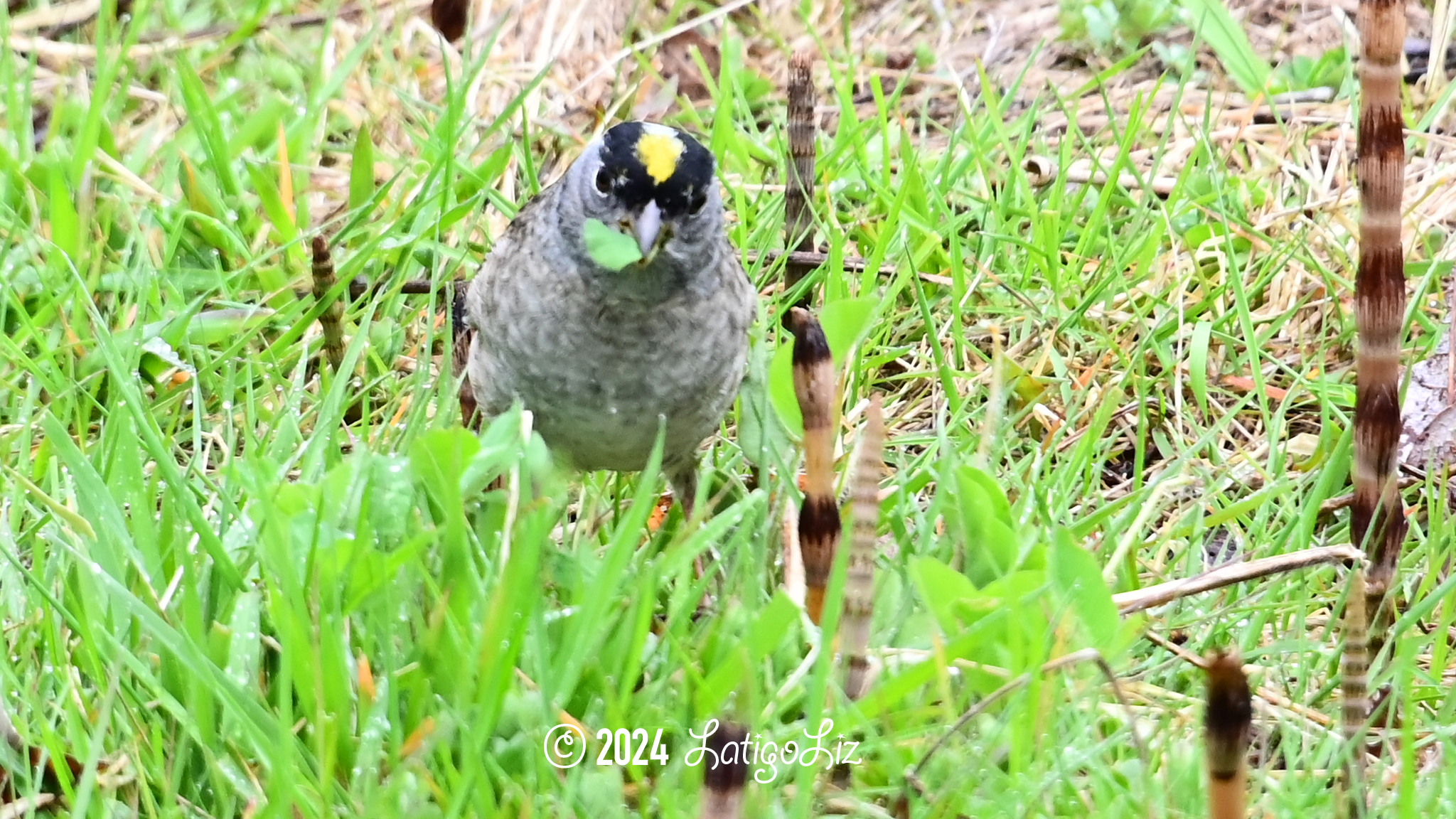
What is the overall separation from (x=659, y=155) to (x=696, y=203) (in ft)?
0.37

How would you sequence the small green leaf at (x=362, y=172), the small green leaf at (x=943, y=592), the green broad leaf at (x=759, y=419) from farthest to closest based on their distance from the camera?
the small green leaf at (x=362, y=172) → the green broad leaf at (x=759, y=419) → the small green leaf at (x=943, y=592)

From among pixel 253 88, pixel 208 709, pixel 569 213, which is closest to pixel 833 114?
pixel 253 88

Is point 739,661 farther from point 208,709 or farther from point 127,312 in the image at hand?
point 127,312

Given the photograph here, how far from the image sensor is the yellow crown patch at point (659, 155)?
102 inches

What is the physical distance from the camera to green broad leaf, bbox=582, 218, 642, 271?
8.38 ft

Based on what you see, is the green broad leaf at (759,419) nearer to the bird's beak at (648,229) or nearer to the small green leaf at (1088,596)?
the bird's beak at (648,229)

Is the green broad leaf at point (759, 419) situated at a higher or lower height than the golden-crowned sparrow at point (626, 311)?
lower

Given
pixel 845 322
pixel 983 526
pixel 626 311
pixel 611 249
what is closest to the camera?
pixel 845 322

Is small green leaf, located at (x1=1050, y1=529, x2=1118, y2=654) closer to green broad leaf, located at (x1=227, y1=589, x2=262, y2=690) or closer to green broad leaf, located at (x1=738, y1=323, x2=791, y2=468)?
green broad leaf, located at (x1=738, y1=323, x2=791, y2=468)

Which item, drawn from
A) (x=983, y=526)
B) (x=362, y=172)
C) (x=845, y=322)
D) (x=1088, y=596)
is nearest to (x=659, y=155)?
(x=845, y=322)

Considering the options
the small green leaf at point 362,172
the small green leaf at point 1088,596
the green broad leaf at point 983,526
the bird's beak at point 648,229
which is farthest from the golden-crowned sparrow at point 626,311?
the small green leaf at point 362,172

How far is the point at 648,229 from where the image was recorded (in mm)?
2578

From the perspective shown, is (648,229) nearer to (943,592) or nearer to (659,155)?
(659,155)

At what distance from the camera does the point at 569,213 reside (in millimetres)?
2744
